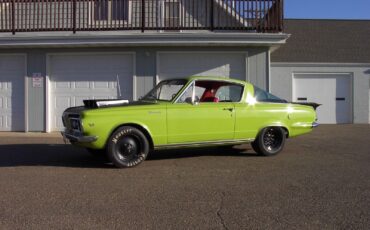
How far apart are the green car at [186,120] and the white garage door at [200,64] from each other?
4456 millimetres

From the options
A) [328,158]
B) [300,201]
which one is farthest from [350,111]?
[300,201]

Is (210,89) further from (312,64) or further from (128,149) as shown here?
(312,64)

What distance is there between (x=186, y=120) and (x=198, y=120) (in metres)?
0.24

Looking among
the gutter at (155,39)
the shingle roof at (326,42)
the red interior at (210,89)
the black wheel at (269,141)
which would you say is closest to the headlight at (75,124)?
the red interior at (210,89)

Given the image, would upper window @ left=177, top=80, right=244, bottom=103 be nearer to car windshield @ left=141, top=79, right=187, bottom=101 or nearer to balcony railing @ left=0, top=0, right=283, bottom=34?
car windshield @ left=141, top=79, right=187, bottom=101

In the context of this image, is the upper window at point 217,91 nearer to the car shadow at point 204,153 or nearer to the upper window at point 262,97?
the upper window at point 262,97

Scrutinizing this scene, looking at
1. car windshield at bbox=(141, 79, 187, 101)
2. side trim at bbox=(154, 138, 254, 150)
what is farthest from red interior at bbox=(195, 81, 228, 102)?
side trim at bbox=(154, 138, 254, 150)

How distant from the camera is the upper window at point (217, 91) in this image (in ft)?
30.7

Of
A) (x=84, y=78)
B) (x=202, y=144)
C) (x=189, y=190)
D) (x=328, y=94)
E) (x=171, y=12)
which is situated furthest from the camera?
(x=328, y=94)

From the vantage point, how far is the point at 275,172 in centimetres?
798

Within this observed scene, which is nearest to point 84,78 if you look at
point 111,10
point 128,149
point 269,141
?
point 111,10

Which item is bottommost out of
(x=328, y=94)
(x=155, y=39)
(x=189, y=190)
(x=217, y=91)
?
(x=189, y=190)

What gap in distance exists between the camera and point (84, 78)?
14.7 metres

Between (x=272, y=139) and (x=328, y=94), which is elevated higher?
(x=328, y=94)
